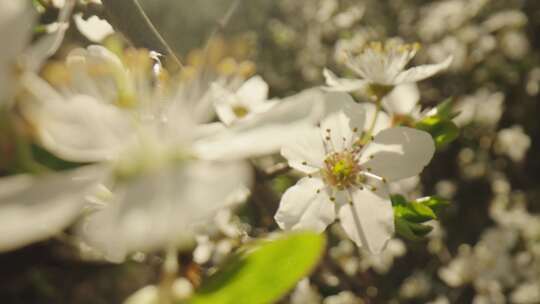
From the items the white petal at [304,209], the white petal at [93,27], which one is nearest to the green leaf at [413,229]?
the white petal at [304,209]

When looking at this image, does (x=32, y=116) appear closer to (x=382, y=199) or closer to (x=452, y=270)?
(x=382, y=199)

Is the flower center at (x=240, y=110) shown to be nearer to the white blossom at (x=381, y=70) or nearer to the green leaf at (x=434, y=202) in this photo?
the white blossom at (x=381, y=70)

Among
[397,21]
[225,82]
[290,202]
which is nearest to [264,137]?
[225,82]

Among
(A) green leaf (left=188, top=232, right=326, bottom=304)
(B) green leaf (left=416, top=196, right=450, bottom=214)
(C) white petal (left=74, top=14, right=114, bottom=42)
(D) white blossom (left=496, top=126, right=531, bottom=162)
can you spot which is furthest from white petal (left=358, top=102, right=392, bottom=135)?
(D) white blossom (left=496, top=126, right=531, bottom=162)

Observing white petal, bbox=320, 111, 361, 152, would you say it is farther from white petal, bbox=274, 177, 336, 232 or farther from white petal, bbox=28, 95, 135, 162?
white petal, bbox=28, 95, 135, 162

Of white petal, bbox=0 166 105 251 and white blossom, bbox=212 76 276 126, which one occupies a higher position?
white petal, bbox=0 166 105 251

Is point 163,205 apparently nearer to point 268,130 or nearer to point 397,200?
point 268,130

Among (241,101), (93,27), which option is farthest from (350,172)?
(93,27)
